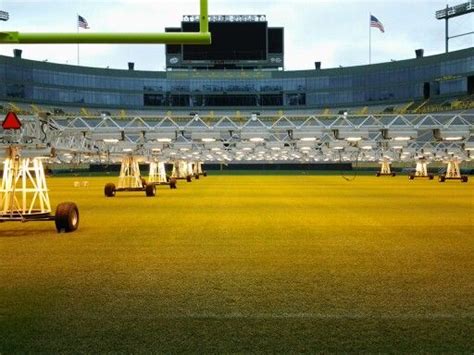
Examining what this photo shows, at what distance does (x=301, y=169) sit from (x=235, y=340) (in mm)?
114815

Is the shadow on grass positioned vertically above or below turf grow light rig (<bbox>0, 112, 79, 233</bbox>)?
below

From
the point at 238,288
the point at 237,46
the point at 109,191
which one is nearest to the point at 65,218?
the point at 238,288

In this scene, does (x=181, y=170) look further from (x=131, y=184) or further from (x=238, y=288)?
(x=238, y=288)

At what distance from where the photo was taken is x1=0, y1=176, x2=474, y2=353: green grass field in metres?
7.20

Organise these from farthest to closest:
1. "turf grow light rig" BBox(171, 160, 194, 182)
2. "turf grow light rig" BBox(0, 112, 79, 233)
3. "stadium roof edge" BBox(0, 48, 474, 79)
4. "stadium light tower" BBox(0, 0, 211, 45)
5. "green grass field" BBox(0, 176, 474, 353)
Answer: "stadium roof edge" BBox(0, 48, 474, 79), "turf grow light rig" BBox(171, 160, 194, 182), "turf grow light rig" BBox(0, 112, 79, 233), "stadium light tower" BBox(0, 0, 211, 45), "green grass field" BBox(0, 176, 474, 353)

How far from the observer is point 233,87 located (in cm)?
12256

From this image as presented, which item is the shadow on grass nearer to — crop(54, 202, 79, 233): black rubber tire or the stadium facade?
crop(54, 202, 79, 233): black rubber tire

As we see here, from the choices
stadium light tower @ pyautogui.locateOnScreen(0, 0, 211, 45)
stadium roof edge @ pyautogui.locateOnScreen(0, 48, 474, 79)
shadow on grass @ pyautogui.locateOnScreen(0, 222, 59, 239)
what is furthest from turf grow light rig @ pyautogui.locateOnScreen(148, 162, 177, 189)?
stadium roof edge @ pyautogui.locateOnScreen(0, 48, 474, 79)

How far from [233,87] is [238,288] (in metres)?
114

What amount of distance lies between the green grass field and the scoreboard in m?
84.7

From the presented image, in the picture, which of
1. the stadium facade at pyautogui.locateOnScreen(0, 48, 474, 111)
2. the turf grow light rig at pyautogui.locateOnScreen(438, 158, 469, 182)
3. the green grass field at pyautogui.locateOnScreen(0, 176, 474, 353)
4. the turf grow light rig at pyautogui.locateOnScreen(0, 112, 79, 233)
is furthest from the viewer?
the stadium facade at pyautogui.locateOnScreen(0, 48, 474, 111)

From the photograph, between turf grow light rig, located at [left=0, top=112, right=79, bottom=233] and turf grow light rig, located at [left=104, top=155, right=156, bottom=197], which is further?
turf grow light rig, located at [left=104, top=155, right=156, bottom=197]

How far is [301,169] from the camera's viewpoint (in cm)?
12119

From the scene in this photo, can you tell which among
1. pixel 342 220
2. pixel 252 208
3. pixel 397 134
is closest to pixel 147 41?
pixel 342 220
